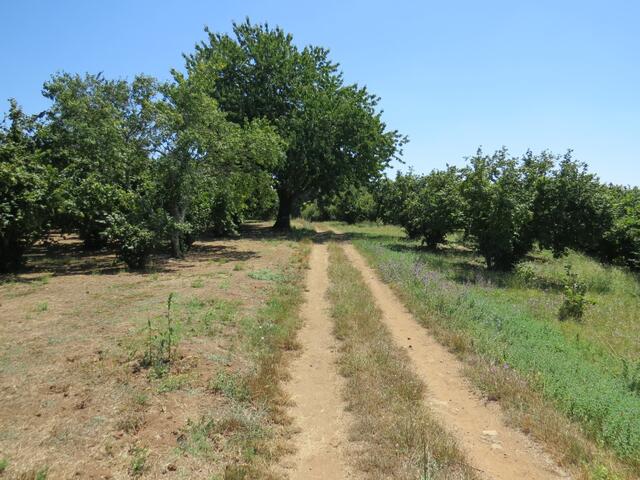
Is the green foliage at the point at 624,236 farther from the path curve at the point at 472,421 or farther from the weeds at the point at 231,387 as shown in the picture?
the weeds at the point at 231,387

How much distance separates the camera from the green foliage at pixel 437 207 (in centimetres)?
2519

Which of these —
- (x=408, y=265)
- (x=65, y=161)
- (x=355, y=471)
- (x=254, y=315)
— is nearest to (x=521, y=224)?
(x=408, y=265)

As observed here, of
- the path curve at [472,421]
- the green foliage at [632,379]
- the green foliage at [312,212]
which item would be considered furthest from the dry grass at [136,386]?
the green foliage at [312,212]

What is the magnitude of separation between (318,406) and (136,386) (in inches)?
104

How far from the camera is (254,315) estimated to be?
34.0 ft

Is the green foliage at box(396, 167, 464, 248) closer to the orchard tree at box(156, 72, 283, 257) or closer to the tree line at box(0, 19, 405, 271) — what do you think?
the tree line at box(0, 19, 405, 271)

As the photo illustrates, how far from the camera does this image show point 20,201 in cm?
1496

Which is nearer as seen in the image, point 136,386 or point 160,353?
point 136,386

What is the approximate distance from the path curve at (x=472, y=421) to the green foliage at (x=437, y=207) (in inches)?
614

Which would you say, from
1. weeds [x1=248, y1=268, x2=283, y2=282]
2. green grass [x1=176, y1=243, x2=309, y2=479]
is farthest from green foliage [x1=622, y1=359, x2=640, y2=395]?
weeds [x1=248, y1=268, x2=283, y2=282]

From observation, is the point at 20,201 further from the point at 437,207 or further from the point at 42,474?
the point at 437,207

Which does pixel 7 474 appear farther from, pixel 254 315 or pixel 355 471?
pixel 254 315

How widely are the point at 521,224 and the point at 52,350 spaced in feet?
61.6

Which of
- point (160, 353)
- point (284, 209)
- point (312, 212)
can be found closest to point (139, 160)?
point (160, 353)
